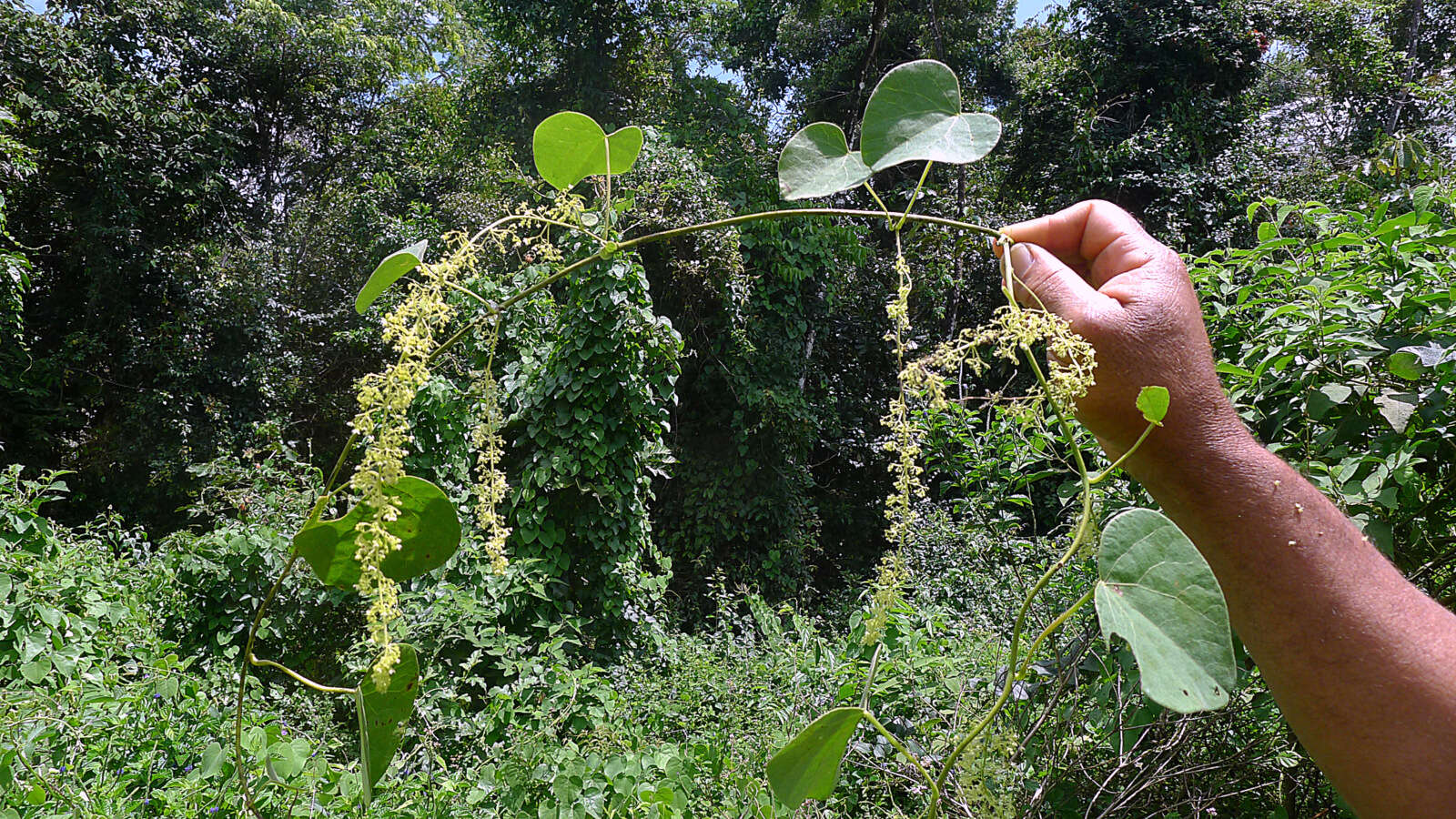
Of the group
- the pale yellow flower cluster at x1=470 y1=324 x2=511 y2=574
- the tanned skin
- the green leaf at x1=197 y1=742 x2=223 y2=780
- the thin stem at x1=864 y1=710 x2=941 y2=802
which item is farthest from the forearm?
the green leaf at x1=197 y1=742 x2=223 y2=780

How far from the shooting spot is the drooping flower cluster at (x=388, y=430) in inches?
14.8

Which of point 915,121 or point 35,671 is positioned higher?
point 915,121

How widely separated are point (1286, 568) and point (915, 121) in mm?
358

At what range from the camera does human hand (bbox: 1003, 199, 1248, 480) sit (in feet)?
1.70

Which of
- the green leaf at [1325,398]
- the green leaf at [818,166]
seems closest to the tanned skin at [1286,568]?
the green leaf at [818,166]

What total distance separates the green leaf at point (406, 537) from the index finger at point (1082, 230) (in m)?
0.47

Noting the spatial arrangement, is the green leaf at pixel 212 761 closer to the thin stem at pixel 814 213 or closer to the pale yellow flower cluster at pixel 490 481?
the pale yellow flower cluster at pixel 490 481

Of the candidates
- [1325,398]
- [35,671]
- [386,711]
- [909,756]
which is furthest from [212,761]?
[1325,398]

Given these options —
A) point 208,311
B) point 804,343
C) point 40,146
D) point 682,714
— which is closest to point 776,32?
point 804,343

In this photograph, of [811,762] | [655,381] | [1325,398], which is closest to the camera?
[811,762]

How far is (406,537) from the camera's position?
470mm

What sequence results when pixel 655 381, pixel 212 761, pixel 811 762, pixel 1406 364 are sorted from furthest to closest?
1. pixel 655 381
2. pixel 212 761
3. pixel 1406 364
4. pixel 811 762

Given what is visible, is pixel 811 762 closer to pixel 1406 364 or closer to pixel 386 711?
pixel 386 711

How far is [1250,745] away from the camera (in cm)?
127
